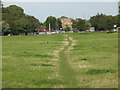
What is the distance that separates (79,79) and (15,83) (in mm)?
2249

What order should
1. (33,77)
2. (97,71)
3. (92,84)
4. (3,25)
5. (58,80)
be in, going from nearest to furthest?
Result: (92,84)
(58,80)
(33,77)
(97,71)
(3,25)

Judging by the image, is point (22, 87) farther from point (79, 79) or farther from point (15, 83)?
point (79, 79)

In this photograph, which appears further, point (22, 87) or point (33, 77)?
point (33, 77)

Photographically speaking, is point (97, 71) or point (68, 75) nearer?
point (68, 75)

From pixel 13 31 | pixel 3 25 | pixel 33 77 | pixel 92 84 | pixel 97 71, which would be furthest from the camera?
pixel 13 31

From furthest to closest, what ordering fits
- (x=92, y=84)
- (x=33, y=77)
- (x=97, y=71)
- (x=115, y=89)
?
1. (x=97, y=71)
2. (x=33, y=77)
3. (x=92, y=84)
4. (x=115, y=89)

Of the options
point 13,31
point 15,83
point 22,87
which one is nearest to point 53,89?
point 22,87

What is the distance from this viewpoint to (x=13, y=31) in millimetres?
103062

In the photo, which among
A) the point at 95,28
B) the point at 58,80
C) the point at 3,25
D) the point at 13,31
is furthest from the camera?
the point at 95,28

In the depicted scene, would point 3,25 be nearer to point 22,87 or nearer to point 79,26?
point 79,26

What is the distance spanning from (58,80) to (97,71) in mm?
2410

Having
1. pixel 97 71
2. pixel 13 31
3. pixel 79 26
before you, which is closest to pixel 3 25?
pixel 13 31

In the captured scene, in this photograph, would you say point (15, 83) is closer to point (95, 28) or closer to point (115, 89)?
point (115, 89)

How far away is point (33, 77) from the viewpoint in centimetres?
953
